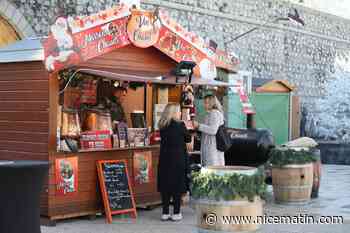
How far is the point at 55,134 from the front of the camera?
802cm

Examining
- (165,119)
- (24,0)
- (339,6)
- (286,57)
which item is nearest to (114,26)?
(165,119)

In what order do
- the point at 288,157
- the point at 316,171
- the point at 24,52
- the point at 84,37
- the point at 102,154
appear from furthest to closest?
the point at 316,171
the point at 288,157
the point at 102,154
the point at 24,52
the point at 84,37

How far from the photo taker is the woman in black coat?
8.20m

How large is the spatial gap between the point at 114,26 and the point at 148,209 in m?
2.83

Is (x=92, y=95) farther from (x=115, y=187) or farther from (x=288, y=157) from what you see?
(x=288, y=157)

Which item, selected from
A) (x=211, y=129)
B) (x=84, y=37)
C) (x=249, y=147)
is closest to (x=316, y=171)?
(x=249, y=147)

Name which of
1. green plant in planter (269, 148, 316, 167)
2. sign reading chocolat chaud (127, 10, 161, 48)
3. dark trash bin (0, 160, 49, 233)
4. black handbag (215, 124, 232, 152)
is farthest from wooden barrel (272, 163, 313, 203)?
dark trash bin (0, 160, 49, 233)

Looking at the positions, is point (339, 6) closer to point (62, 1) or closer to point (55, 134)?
point (62, 1)

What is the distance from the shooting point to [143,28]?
8891 millimetres

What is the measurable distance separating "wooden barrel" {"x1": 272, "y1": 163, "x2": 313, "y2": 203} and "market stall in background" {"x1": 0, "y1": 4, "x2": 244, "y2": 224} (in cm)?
180

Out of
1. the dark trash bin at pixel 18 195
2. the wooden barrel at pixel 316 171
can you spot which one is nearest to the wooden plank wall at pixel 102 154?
the dark trash bin at pixel 18 195

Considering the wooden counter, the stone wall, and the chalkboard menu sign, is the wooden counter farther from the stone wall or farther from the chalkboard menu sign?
the stone wall

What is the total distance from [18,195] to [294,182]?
5.70 m

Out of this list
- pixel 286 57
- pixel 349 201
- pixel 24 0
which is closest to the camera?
pixel 349 201
